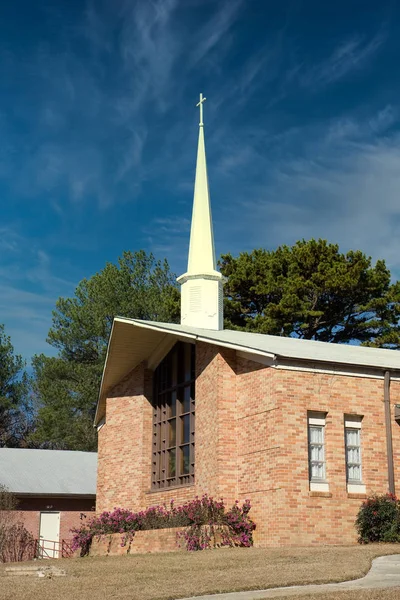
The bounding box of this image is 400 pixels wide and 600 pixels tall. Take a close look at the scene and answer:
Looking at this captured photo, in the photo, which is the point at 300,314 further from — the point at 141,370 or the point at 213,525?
the point at 213,525

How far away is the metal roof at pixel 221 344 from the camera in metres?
19.8

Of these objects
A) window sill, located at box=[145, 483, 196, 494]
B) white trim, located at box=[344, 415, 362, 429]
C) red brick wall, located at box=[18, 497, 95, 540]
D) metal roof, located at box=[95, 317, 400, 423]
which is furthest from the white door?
white trim, located at box=[344, 415, 362, 429]

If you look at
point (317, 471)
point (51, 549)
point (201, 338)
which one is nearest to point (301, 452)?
point (317, 471)

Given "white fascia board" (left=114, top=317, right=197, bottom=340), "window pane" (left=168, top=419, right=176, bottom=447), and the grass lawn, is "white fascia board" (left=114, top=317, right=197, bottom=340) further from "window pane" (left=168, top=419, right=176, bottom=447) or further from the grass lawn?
the grass lawn

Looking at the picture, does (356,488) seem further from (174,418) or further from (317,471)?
(174,418)

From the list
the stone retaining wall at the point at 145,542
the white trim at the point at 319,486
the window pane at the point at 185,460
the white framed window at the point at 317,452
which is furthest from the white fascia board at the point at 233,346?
the stone retaining wall at the point at 145,542

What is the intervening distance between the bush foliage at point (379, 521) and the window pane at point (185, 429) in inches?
256

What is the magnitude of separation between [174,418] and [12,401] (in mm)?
27146

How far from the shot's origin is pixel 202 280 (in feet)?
83.8

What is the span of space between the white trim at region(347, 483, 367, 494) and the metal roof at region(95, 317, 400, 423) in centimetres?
293

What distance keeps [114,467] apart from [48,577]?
13.2m

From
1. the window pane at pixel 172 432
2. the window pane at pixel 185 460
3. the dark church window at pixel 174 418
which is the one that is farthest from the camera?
the window pane at pixel 172 432

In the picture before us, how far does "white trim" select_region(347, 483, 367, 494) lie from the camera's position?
1922 cm

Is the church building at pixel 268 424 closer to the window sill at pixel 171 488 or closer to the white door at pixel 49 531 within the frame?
the window sill at pixel 171 488
